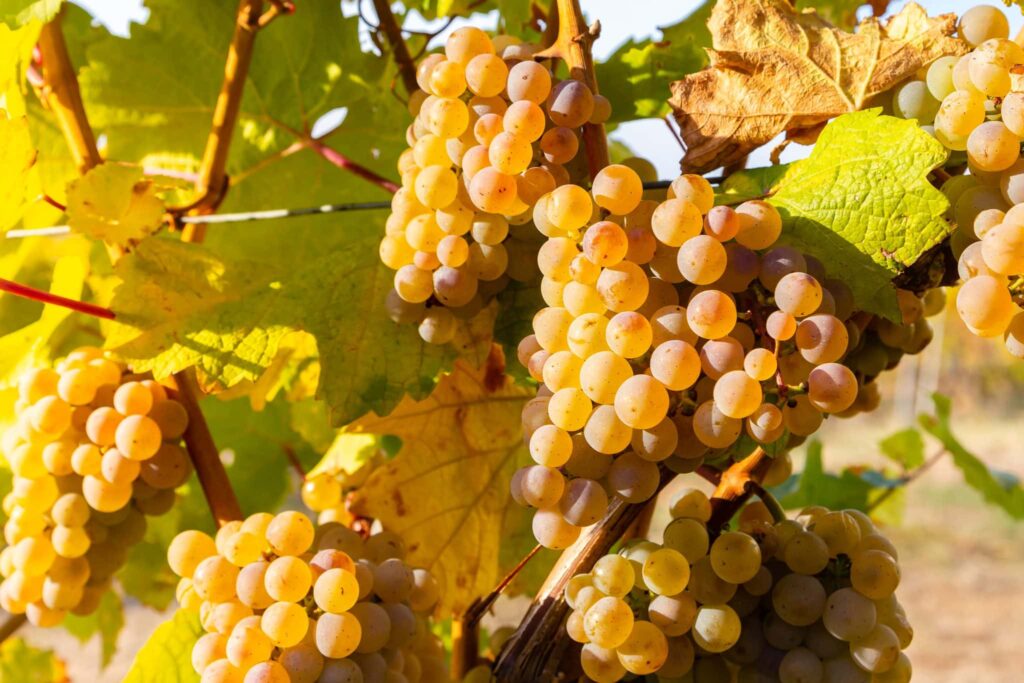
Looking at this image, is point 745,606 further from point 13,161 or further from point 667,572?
point 13,161

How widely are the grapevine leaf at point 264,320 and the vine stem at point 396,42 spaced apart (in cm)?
19

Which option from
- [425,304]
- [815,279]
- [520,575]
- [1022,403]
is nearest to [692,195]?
[815,279]

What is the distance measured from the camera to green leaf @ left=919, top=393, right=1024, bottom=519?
104 cm

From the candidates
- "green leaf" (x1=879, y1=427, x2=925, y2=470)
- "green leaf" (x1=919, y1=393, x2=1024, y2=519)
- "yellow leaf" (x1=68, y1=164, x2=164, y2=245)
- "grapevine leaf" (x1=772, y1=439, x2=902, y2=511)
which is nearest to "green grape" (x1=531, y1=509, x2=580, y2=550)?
"yellow leaf" (x1=68, y1=164, x2=164, y2=245)

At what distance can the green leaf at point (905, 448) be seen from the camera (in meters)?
1.17

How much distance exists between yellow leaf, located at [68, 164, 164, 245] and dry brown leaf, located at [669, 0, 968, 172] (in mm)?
329

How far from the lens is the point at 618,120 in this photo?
0.66 metres

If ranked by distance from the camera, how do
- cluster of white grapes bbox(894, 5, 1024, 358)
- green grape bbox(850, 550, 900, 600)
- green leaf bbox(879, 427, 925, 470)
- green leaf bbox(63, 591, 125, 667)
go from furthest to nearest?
green leaf bbox(879, 427, 925, 470), green leaf bbox(63, 591, 125, 667), green grape bbox(850, 550, 900, 600), cluster of white grapes bbox(894, 5, 1024, 358)

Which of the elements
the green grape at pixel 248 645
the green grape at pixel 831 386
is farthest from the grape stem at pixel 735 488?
the green grape at pixel 248 645

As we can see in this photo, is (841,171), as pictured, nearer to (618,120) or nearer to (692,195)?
(692,195)

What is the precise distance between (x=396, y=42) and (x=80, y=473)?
36cm

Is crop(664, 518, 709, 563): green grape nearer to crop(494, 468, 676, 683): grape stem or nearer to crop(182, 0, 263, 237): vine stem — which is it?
crop(494, 468, 676, 683): grape stem

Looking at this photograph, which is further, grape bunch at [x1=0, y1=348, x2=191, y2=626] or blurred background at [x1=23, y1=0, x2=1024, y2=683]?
blurred background at [x1=23, y1=0, x2=1024, y2=683]

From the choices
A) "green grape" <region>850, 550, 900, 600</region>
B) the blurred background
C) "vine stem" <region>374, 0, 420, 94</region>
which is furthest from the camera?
the blurred background
